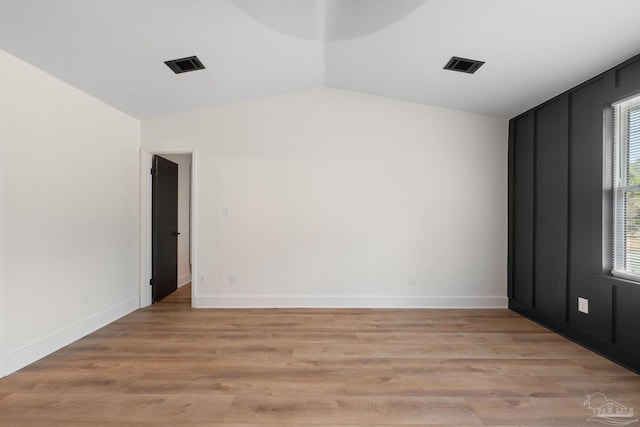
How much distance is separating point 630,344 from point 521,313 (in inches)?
49.5

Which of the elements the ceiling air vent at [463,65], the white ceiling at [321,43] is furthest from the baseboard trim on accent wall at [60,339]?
the ceiling air vent at [463,65]

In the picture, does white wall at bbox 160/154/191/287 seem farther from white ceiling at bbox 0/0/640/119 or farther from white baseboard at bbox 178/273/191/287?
white ceiling at bbox 0/0/640/119

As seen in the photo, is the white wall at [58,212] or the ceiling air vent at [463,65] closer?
the white wall at [58,212]

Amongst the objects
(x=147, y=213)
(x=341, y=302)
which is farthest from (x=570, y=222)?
(x=147, y=213)

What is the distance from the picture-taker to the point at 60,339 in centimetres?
261

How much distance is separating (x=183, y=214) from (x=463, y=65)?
459cm

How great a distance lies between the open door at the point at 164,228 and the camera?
12.7 ft

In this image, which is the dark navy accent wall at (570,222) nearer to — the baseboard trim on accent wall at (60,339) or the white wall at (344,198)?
the white wall at (344,198)

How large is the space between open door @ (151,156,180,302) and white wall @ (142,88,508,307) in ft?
1.67

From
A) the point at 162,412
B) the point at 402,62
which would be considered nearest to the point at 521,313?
the point at 402,62

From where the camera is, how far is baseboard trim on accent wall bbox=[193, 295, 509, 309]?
3713 millimetres

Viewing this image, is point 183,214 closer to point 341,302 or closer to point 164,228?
point 164,228

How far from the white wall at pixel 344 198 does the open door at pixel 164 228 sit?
0.51m

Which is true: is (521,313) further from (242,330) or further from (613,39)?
(242,330)
